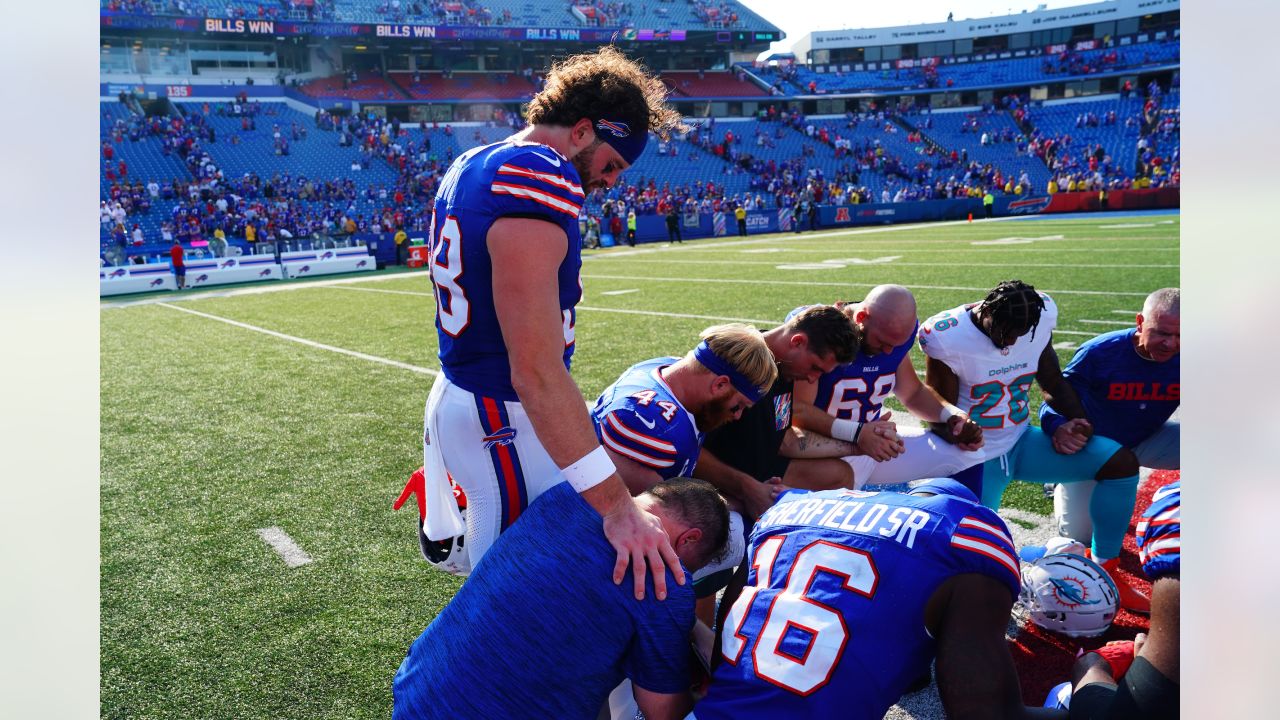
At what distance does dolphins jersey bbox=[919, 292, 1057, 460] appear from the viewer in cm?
411

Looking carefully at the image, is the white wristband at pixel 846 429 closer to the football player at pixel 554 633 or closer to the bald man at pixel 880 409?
the bald man at pixel 880 409

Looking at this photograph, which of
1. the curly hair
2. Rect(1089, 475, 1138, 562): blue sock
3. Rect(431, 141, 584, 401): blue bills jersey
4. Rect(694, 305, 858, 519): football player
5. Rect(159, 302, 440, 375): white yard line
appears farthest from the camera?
Rect(159, 302, 440, 375): white yard line

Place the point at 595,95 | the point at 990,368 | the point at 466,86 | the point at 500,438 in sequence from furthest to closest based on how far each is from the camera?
the point at 466,86 → the point at 990,368 → the point at 500,438 → the point at 595,95

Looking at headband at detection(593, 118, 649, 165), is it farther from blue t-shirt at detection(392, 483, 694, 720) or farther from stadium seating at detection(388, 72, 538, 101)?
stadium seating at detection(388, 72, 538, 101)

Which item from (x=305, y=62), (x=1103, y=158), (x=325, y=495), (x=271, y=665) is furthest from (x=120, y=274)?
(x=1103, y=158)

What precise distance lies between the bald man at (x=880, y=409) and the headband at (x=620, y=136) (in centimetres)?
183

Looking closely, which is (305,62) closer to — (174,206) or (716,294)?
(174,206)

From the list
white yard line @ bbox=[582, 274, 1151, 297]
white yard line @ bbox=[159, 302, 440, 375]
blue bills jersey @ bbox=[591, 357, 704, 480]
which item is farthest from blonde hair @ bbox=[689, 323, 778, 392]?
white yard line @ bbox=[582, 274, 1151, 297]

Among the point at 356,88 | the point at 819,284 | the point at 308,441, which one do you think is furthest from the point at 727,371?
A: the point at 356,88

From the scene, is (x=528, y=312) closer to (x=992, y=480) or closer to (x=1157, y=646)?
(x=1157, y=646)

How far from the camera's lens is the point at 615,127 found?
237 centimetres

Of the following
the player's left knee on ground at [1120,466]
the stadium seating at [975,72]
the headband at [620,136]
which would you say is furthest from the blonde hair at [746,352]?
the stadium seating at [975,72]

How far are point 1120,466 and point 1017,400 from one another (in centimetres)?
52

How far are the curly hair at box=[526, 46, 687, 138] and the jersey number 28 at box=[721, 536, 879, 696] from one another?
1207 mm
